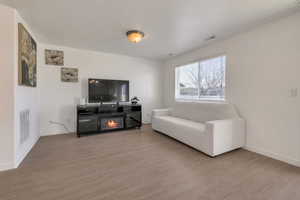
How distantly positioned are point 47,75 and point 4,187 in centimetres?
274

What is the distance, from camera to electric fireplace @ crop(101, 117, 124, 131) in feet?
12.4

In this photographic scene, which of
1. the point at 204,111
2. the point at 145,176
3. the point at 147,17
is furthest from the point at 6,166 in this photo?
the point at 204,111

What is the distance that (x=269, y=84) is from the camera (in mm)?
2379

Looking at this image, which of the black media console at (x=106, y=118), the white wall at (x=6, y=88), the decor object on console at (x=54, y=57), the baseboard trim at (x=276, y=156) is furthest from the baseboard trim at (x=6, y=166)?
the baseboard trim at (x=276, y=156)

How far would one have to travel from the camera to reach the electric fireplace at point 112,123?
3.78 m

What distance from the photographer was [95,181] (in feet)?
5.53

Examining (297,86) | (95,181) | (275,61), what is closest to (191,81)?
(275,61)

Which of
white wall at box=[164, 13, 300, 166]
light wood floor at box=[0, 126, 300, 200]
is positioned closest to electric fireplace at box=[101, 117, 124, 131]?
light wood floor at box=[0, 126, 300, 200]

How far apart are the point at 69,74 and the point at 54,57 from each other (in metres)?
0.53

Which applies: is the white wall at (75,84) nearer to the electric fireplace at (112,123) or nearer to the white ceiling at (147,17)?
the white ceiling at (147,17)

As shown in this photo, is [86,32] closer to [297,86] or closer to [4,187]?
[4,187]

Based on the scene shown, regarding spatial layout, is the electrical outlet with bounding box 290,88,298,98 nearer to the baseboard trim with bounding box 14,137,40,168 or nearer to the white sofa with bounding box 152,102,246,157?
the white sofa with bounding box 152,102,246,157

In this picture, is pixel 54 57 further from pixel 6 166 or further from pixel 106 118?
pixel 6 166

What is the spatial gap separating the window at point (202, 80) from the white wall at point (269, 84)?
0.89ft
